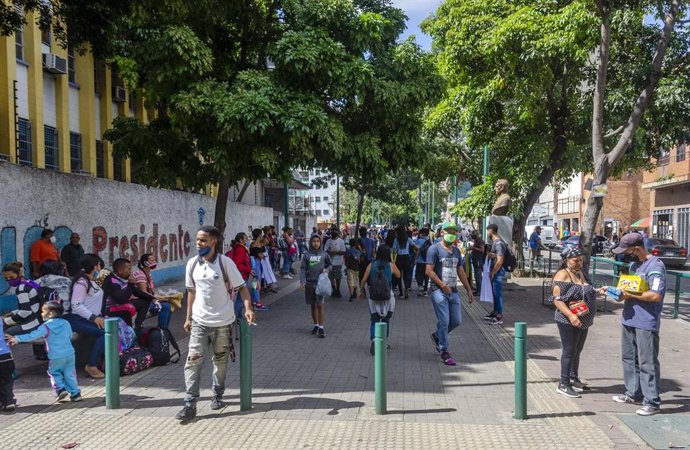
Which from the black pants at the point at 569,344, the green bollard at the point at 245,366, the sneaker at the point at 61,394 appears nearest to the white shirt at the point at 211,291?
the green bollard at the point at 245,366

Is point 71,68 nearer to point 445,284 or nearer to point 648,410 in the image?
point 445,284

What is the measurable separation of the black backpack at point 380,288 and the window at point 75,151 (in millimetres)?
10766

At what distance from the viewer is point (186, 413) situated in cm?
556

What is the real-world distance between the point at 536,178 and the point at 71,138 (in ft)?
40.3

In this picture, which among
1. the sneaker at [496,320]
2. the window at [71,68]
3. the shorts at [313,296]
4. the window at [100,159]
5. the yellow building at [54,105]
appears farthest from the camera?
the window at [100,159]

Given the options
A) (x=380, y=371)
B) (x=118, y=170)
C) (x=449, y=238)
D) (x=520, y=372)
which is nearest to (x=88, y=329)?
(x=380, y=371)

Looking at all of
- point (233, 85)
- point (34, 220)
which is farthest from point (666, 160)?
point (34, 220)

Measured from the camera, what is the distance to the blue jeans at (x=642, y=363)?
18.8ft

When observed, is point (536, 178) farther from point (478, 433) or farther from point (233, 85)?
point (478, 433)

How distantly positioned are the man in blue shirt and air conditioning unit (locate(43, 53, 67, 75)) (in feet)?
43.8

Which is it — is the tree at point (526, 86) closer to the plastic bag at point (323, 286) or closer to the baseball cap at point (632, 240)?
the plastic bag at point (323, 286)

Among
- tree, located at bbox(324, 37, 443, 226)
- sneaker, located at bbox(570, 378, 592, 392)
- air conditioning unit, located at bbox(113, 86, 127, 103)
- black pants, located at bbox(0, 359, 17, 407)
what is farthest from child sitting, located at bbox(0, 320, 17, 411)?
air conditioning unit, located at bbox(113, 86, 127, 103)

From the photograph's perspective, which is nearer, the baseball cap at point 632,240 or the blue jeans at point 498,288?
the baseball cap at point 632,240

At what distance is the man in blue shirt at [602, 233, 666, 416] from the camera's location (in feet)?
18.8
